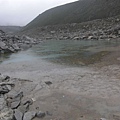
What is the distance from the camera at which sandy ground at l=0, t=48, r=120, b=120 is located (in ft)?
25.9

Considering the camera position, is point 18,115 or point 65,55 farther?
point 65,55

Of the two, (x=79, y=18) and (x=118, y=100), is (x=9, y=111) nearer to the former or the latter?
(x=118, y=100)

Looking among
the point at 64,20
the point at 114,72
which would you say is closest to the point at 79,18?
the point at 64,20

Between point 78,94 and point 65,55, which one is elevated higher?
point 78,94

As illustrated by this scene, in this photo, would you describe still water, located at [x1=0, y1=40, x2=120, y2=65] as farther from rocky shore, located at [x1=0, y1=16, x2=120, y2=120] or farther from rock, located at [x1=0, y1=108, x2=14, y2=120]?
rock, located at [x1=0, y1=108, x2=14, y2=120]

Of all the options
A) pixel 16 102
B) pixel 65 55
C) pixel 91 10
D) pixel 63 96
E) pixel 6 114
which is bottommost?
pixel 65 55

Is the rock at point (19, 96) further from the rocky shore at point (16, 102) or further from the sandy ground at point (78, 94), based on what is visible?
the sandy ground at point (78, 94)

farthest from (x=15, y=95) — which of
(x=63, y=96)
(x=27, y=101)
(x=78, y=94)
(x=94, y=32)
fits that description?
(x=94, y=32)

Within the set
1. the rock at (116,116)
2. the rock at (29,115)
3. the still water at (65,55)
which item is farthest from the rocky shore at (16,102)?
the still water at (65,55)

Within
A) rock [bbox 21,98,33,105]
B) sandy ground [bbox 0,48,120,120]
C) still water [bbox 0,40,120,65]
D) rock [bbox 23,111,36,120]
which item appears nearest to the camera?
rock [bbox 23,111,36,120]

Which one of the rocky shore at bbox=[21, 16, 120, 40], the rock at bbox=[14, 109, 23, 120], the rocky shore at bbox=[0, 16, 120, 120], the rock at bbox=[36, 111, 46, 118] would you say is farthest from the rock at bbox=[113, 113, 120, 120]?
the rocky shore at bbox=[21, 16, 120, 40]

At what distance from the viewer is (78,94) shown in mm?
9906

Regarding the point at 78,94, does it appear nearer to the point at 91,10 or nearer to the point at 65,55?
the point at 65,55

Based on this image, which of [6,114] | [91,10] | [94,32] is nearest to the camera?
[6,114]
